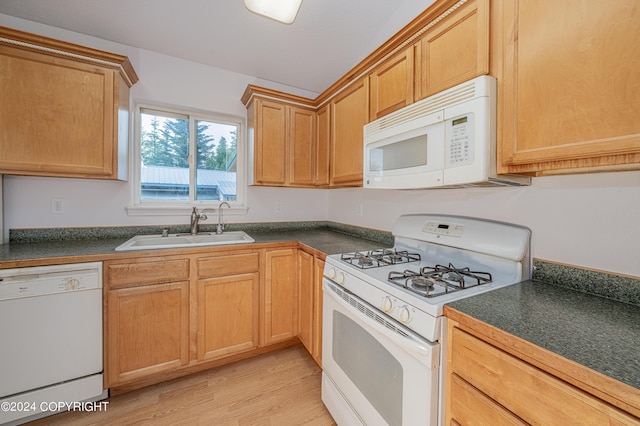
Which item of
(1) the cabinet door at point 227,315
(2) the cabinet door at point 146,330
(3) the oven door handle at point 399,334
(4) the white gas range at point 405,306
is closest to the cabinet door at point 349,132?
(4) the white gas range at point 405,306

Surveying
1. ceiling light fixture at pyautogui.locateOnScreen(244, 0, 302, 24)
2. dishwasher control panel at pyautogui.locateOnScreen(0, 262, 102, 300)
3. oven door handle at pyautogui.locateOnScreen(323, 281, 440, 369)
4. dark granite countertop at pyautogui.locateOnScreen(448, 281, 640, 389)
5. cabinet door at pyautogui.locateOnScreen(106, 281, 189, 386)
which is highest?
ceiling light fixture at pyautogui.locateOnScreen(244, 0, 302, 24)

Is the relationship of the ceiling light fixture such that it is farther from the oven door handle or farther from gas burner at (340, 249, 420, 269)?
the oven door handle

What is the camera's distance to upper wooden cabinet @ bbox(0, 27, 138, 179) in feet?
5.08

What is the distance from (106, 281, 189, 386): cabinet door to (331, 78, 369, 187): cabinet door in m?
1.43

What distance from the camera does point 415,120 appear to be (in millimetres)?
1316

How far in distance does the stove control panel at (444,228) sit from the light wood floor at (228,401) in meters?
1.29

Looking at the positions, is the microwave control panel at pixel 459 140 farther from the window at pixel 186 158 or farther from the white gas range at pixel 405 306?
the window at pixel 186 158

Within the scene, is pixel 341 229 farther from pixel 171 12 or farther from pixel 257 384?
pixel 171 12

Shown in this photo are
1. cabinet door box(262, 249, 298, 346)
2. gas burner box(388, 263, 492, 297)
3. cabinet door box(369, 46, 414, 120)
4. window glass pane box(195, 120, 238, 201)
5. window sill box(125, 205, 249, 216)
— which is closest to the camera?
gas burner box(388, 263, 492, 297)

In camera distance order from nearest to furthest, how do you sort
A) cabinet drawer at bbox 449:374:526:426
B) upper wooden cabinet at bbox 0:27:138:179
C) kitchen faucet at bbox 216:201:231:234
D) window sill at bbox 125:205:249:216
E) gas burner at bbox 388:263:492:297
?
1. cabinet drawer at bbox 449:374:526:426
2. gas burner at bbox 388:263:492:297
3. upper wooden cabinet at bbox 0:27:138:179
4. window sill at bbox 125:205:249:216
5. kitchen faucet at bbox 216:201:231:234

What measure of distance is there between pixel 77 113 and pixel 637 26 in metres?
2.72

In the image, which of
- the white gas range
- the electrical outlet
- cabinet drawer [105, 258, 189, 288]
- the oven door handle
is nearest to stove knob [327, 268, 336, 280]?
the white gas range

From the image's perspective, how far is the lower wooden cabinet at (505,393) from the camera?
22.5 inches

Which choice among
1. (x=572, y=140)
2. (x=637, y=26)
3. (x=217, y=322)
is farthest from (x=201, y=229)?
(x=637, y=26)
